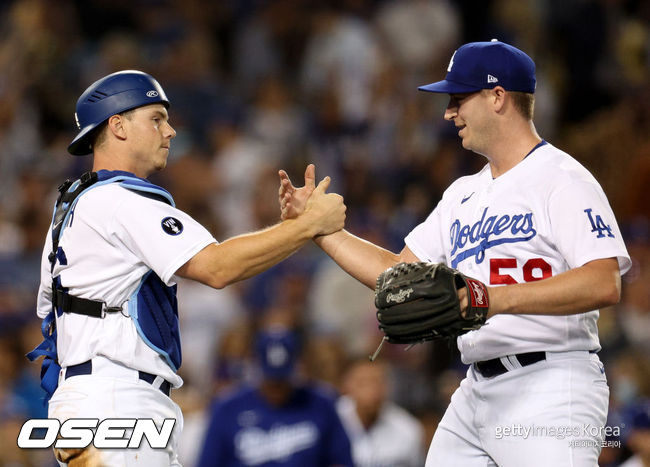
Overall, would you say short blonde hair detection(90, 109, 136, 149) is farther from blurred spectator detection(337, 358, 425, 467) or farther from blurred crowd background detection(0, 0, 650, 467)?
blurred spectator detection(337, 358, 425, 467)

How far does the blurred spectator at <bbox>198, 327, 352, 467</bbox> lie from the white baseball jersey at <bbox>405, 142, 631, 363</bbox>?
2.83 metres

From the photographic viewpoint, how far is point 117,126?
4.88 metres

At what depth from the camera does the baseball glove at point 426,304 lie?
4.28 m

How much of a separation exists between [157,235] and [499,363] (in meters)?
1.66

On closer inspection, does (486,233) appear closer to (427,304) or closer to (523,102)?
(427,304)

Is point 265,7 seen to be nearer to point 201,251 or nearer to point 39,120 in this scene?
point 39,120

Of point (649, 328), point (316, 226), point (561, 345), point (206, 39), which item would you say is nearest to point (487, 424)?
point (561, 345)

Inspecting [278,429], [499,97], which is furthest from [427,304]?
[278,429]

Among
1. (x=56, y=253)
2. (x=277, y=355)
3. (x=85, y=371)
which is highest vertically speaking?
(x=56, y=253)

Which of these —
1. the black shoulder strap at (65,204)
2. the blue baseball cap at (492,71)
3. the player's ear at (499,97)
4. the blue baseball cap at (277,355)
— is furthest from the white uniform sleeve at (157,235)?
the blue baseball cap at (277,355)

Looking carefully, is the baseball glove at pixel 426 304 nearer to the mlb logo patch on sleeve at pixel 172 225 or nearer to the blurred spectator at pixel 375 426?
the mlb logo patch on sleeve at pixel 172 225

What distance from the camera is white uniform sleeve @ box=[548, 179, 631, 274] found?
14.4 ft

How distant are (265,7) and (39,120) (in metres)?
3.34

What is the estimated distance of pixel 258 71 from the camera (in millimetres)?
12445
